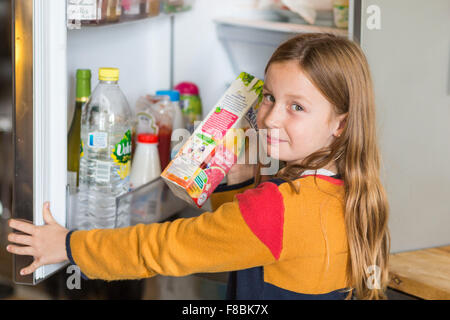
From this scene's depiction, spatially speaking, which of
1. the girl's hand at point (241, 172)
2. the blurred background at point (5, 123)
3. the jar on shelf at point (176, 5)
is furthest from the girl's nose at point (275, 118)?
the blurred background at point (5, 123)

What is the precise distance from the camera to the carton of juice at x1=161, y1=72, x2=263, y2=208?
1086mm

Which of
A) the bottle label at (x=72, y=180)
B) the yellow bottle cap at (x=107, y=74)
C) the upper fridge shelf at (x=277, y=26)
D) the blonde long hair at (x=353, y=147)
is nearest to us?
the blonde long hair at (x=353, y=147)

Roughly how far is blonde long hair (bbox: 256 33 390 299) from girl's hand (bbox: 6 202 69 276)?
1.55 feet

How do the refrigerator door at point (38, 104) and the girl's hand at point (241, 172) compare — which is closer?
the refrigerator door at point (38, 104)

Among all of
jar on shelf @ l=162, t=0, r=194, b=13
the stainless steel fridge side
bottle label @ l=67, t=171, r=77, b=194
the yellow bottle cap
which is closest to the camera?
the stainless steel fridge side

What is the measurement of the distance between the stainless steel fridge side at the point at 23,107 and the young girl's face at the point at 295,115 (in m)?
0.47

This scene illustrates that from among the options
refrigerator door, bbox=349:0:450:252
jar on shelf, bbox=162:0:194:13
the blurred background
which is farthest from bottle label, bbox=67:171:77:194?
the blurred background

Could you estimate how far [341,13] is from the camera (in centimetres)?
145

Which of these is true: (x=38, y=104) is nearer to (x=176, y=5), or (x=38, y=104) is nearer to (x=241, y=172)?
(x=241, y=172)

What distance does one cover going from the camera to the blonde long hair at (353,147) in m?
1.04

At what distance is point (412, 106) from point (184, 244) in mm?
710

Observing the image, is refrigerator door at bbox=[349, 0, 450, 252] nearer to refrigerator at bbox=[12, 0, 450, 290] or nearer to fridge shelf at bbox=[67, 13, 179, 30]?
refrigerator at bbox=[12, 0, 450, 290]

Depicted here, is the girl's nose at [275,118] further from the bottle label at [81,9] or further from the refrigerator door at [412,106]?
the bottle label at [81,9]
